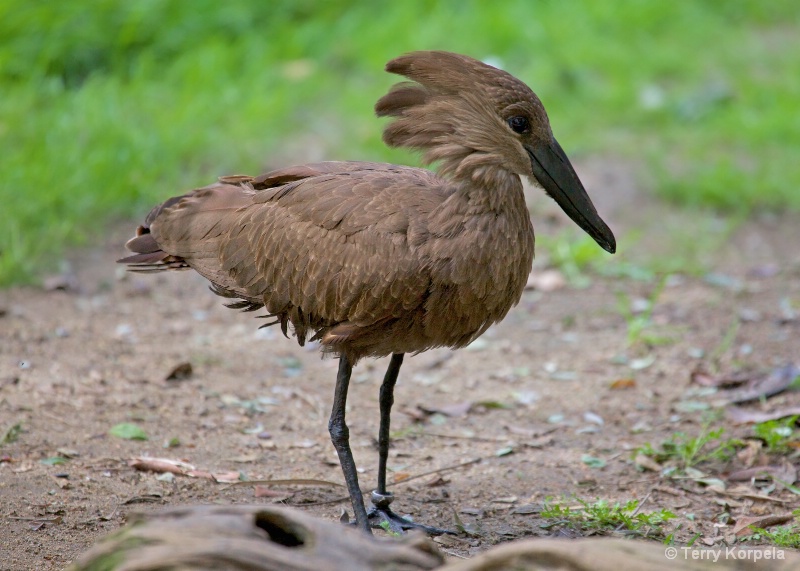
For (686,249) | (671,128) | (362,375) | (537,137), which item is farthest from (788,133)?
(537,137)

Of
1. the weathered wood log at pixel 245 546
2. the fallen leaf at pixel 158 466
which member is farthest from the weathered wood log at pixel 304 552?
the fallen leaf at pixel 158 466

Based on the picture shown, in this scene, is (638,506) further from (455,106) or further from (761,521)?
(455,106)

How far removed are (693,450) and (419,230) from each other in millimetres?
1846

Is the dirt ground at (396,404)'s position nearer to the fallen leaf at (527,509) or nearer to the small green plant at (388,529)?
the fallen leaf at (527,509)

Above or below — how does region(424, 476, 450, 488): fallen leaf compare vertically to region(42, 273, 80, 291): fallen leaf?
below

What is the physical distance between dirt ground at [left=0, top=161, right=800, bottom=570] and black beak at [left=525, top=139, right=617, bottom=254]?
120 centimetres

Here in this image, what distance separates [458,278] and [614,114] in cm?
551

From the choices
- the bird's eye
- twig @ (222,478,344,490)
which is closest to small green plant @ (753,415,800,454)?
the bird's eye

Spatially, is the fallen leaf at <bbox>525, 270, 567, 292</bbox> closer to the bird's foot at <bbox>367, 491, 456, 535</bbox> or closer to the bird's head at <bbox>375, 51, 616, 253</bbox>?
the bird's head at <bbox>375, 51, 616, 253</bbox>

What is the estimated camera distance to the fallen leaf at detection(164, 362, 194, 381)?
561cm

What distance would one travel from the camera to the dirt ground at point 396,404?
4.45 meters

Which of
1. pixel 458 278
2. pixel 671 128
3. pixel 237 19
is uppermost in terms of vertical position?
pixel 237 19

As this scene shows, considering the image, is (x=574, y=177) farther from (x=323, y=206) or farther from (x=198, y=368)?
(x=198, y=368)

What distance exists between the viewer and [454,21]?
995cm
